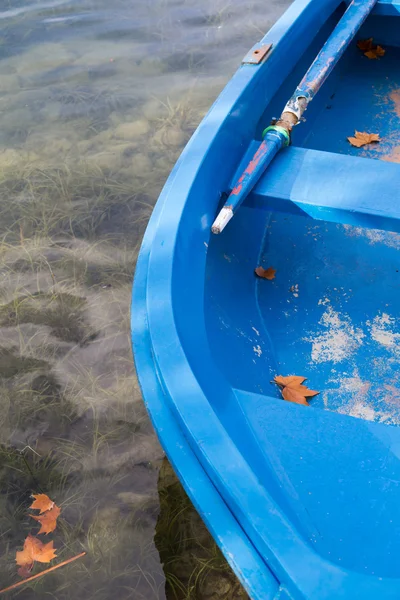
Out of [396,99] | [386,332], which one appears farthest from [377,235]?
[396,99]

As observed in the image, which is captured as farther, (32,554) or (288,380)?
(32,554)

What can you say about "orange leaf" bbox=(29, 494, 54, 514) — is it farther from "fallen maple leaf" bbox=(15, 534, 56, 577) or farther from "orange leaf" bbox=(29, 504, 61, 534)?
"fallen maple leaf" bbox=(15, 534, 56, 577)

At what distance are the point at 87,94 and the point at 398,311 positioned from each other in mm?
3333

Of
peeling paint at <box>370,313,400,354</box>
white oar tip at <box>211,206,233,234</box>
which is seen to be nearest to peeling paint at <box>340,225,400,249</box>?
peeling paint at <box>370,313,400,354</box>

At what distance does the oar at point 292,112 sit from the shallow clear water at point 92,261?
1128 mm

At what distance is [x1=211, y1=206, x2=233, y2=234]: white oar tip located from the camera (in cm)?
199

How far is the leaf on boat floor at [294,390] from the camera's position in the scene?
2055mm

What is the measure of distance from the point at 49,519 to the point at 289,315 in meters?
1.26

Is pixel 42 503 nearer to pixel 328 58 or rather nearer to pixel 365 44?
pixel 328 58

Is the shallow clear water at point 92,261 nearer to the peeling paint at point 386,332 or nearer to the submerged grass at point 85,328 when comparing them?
the submerged grass at point 85,328

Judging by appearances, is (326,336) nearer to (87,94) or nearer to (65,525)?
(65,525)

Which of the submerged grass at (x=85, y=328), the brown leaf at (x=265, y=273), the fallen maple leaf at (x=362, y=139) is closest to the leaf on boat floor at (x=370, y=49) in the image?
the fallen maple leaf at (x=362, y=139)

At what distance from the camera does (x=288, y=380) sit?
2.09 m

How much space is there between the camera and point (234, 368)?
1940 mm
